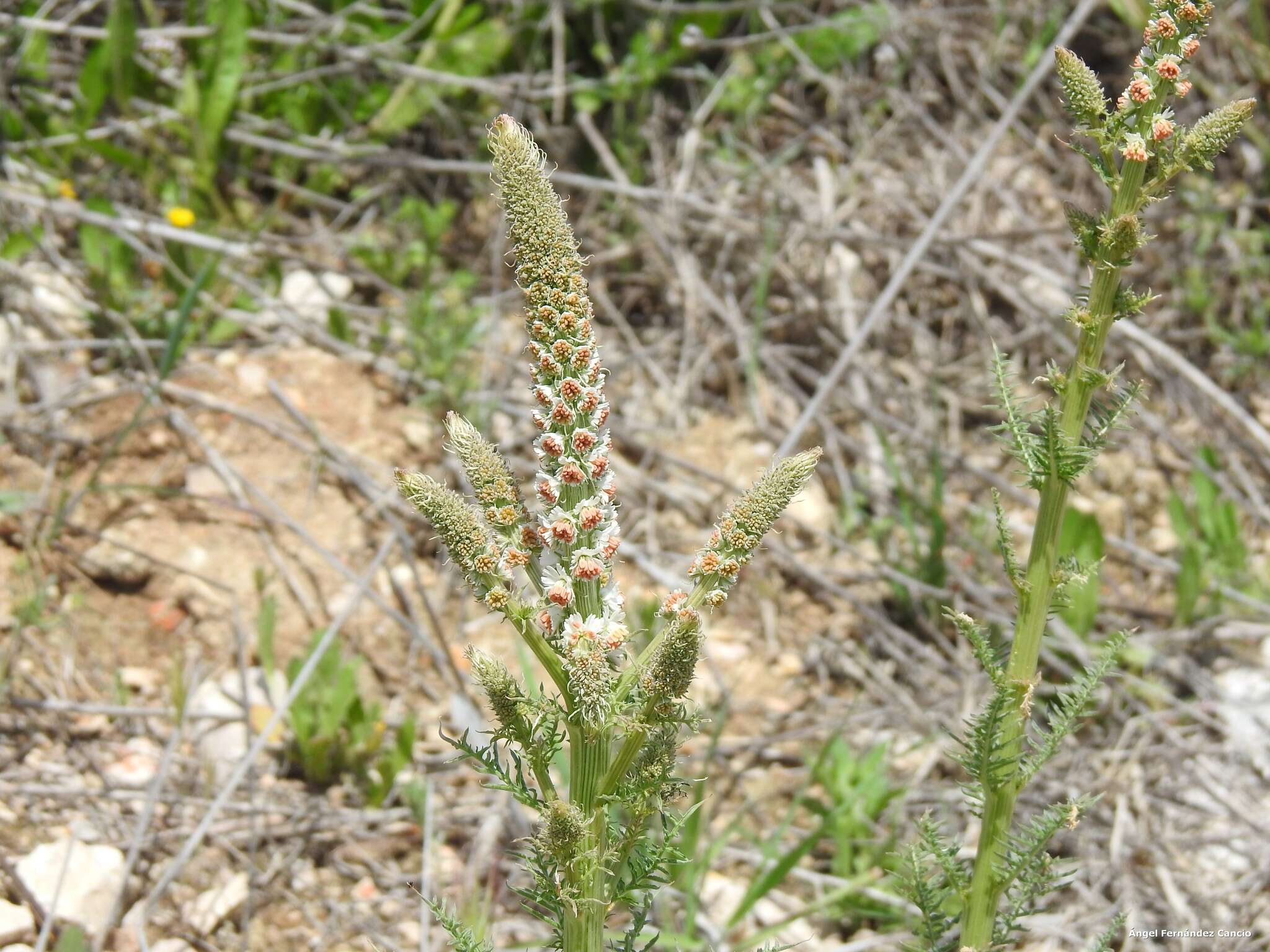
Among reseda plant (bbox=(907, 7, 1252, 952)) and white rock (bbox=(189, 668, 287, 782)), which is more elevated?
reseda plant (bbox=(907, 7, 1252, 952))

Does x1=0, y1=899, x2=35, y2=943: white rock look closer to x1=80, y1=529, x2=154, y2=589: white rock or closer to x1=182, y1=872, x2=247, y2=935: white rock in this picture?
x1=182, y1=872, x2=247, y2=935: white rock

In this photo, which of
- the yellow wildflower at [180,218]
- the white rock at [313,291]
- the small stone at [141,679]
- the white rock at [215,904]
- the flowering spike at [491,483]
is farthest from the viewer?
the white rock at [313,291]

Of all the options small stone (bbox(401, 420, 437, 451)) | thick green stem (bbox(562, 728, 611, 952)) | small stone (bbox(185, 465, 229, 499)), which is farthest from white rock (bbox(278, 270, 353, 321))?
thick green stem (bbox(562, 728, 611, 952))

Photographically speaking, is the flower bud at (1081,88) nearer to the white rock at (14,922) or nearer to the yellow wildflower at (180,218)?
the white rock at (14,922)

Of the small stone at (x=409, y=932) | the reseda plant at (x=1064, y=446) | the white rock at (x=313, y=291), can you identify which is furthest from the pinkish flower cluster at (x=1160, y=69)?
the white rock at (x=313, y=291)

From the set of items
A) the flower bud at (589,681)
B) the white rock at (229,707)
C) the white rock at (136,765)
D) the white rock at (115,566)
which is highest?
the flower bud at (589,681)

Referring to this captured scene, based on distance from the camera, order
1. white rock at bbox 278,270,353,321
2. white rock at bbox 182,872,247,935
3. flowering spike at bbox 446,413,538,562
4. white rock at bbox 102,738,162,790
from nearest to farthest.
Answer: flowering spike at bbox 446,413,538,562 < white rock at bbox 182,872,247,935 < white rock at bbox 102,738,162,790 < white rock at bbox 278,270,353,321
